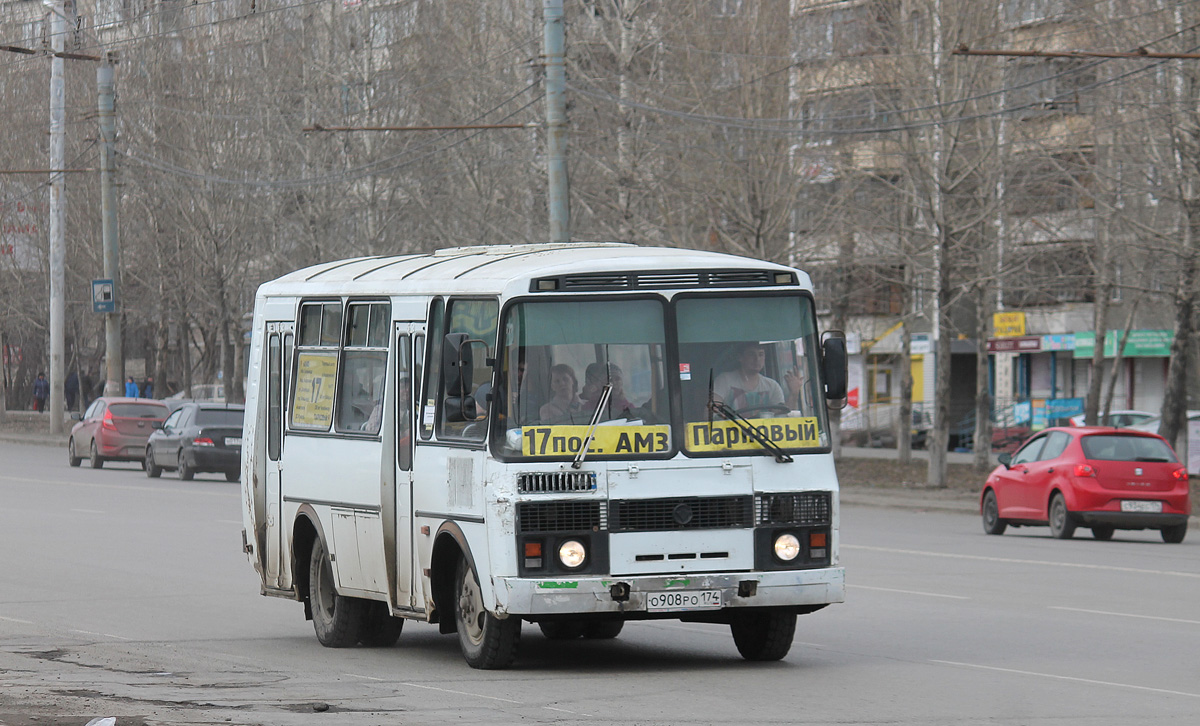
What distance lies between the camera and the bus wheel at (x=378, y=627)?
12.4m

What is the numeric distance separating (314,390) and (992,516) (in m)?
14.0

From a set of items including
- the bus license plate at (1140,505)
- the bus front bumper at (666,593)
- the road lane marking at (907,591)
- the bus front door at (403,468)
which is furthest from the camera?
the bus license plate at (1140,505)

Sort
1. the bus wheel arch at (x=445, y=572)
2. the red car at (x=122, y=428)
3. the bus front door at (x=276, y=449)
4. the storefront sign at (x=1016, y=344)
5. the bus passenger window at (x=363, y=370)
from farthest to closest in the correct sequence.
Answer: the storefront sign at (x=1016, y=344)
the red car at (x=122, y=428)
the bus front door at (x=276, y=449)
the bus passenger window at (x=363, y=370)
the bus wheel arch at (x=445, y=572)

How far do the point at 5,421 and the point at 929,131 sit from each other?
3716 centimetres

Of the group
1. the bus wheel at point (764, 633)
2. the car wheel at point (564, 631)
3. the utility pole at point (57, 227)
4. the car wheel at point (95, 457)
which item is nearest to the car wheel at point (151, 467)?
the car wheel at point (95, 457)

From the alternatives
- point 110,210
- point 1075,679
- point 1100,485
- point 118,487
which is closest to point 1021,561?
point 1100,485

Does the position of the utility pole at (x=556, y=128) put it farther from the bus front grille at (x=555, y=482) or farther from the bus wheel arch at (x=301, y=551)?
the bus front grille at (x=555, y=482)

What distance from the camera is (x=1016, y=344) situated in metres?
41.8

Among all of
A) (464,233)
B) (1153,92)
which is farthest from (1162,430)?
(464,233)

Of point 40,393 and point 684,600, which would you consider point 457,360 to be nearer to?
point 684,600

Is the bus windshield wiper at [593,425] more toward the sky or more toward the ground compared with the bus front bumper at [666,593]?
more toward the sky

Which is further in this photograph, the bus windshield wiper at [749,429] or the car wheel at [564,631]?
the car wheel at [564,631]

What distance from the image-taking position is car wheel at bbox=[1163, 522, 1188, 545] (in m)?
23.1

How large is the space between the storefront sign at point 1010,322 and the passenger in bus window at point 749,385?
36560mm
